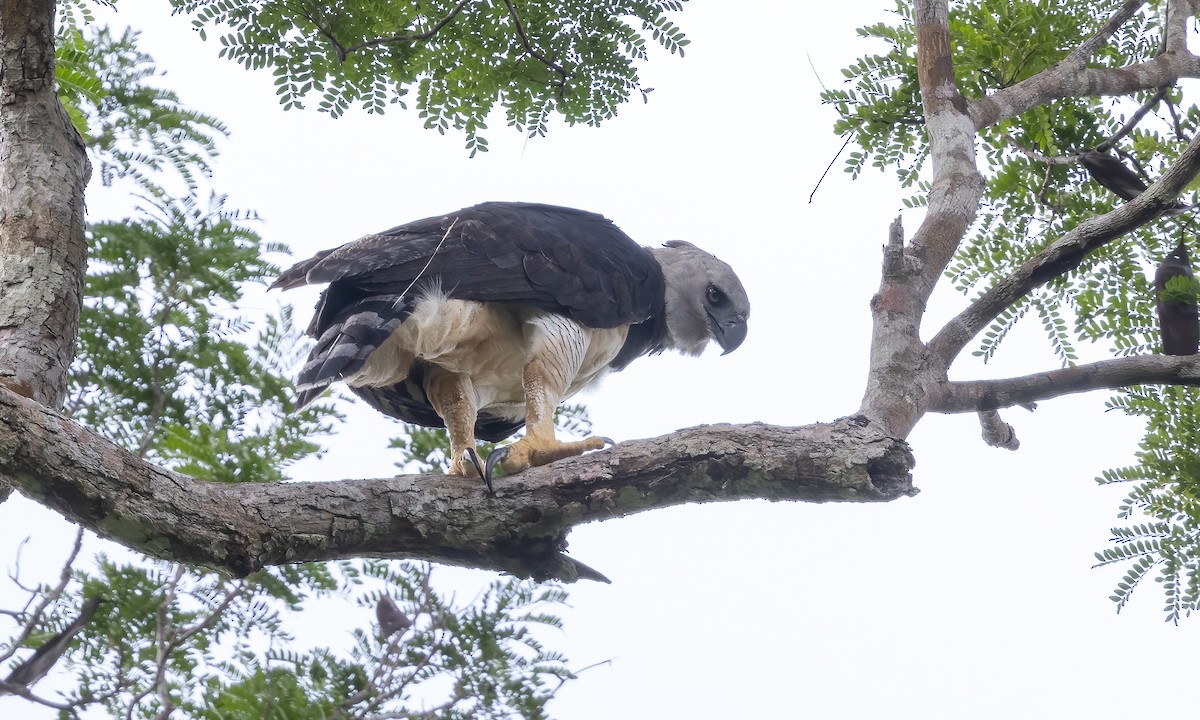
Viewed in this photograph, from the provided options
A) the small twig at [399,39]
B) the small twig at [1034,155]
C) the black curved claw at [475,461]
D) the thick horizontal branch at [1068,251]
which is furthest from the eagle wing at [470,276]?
the small twig at [1034,155]

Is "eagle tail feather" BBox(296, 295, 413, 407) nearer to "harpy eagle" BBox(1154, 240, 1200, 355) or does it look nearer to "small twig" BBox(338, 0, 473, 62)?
"small twig" BBox(338, 0, 473, 62)

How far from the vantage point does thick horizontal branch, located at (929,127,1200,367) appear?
11.0 feet

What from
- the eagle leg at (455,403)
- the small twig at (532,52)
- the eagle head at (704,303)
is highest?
the small twig at (532,52)

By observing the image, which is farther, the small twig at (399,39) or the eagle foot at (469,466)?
the small twig at (399,39)

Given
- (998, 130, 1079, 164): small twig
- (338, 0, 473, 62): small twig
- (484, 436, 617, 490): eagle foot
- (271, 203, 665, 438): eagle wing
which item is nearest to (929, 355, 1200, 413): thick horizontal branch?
(998, 130, 1079, 164): small twig

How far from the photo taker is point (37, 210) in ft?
9.54

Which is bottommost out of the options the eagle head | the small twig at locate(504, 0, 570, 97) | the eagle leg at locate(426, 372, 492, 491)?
the eagle leg at locate(426, 372, 492, 491)

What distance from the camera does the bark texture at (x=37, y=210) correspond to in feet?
9.05

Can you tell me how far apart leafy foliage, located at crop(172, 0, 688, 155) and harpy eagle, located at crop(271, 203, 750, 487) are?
45 centimetres

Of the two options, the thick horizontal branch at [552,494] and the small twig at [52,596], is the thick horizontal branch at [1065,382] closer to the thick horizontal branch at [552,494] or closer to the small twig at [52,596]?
the thick horizontal branch at [552,494]

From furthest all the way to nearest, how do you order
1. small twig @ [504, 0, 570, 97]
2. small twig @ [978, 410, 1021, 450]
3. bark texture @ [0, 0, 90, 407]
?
small twig @ [978, 410, 1021, 450]
small twig @ [504, 0, 570, 97]
bark texture @ [0, 0, 90, 407]

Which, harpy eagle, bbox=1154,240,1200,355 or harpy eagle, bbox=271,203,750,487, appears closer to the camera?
harpy eagle, bbox=271,203,750,487

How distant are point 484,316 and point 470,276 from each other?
8.2 inches

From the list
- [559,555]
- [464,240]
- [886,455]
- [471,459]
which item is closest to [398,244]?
[464,240]
